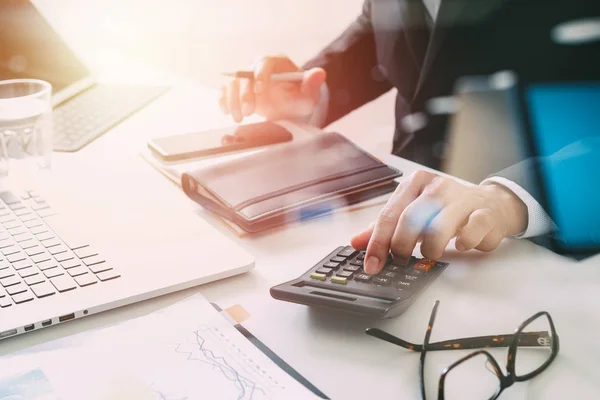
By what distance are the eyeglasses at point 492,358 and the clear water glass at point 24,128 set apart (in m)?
0.61

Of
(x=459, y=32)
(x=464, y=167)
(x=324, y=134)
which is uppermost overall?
(x=459, y=32)

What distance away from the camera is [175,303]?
0.62 meters

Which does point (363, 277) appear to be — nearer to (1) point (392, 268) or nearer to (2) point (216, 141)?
(1) point (392, 268)

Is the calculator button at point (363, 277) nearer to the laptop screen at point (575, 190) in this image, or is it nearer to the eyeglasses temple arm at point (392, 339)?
the eyeglasses temple arm at point (392, 339)

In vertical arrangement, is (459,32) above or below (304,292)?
above

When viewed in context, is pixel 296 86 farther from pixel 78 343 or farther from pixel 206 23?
pixel 206 23

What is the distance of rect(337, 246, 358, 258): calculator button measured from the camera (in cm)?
67

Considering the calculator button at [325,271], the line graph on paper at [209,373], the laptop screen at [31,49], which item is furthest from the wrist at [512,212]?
the laptop screen at [31,49]

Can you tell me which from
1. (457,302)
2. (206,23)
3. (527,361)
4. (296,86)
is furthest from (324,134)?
(206,23)

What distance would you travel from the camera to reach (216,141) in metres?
1.02

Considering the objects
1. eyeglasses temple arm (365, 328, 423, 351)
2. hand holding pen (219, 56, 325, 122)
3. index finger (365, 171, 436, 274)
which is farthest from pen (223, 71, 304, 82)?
eyeglasses temple arm (365, 328, 423, 351)

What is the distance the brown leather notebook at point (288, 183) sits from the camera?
2.54 ft

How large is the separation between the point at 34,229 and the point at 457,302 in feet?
1.56

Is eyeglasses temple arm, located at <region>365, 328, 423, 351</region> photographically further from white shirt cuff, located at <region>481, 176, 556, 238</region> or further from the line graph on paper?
white shirt cuff, located at <region>481, 176, 556, 238</region>
